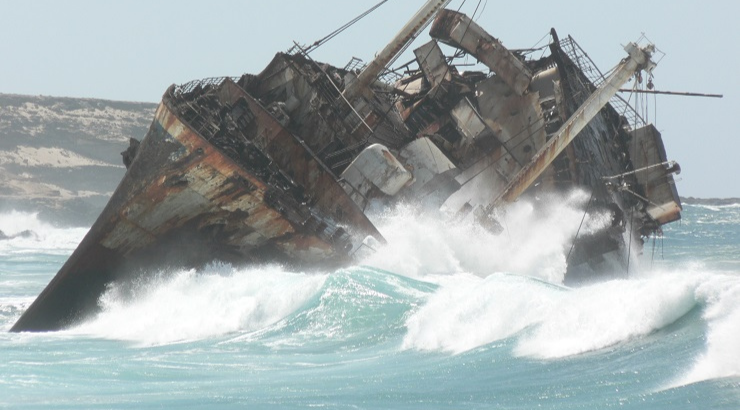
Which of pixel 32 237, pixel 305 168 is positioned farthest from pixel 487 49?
→ pixel 32 237

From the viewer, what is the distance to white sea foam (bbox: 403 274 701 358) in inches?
437

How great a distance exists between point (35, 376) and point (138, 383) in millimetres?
1358

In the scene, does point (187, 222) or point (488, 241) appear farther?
point (488, 241)

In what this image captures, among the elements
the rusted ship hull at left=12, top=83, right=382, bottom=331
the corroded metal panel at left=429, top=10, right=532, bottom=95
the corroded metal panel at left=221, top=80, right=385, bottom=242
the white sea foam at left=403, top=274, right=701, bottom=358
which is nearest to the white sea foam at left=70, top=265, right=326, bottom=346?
the rusted ship hull at left=12, top=83, right=382, bottom=331

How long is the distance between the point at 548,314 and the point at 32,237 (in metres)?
46.3

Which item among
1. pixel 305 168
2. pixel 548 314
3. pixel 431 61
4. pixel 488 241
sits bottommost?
pixel 548 314

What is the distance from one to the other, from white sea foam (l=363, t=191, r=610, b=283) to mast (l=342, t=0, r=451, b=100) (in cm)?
273

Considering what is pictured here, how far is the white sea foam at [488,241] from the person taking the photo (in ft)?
65.7

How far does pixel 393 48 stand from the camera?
20844 mm

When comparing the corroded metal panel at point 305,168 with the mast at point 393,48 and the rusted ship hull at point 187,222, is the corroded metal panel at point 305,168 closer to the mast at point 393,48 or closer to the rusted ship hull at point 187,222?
the rusted ship hull at point 187,222

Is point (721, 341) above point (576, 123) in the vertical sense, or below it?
below

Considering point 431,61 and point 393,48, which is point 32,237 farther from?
point 393,48

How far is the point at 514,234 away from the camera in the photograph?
22172 millimetres

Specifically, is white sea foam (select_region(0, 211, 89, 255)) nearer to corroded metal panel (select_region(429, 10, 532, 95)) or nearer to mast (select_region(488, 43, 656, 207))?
corroded metal panel (select_region(429, 10, 532, 95))
